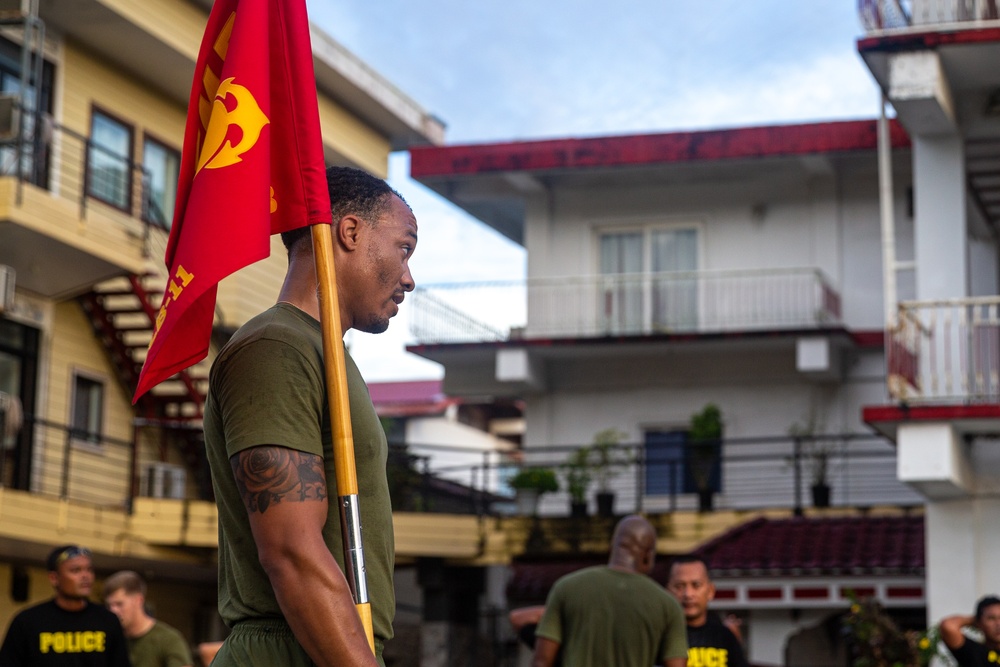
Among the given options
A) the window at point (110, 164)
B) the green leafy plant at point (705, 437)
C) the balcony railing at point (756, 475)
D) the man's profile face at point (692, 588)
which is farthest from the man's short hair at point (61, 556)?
the green leafy plant at point (705, 437)

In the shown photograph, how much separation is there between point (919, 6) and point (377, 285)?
56.4 ft

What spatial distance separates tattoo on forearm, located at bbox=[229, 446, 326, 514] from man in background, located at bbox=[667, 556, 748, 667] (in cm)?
649

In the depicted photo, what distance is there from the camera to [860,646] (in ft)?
66.0

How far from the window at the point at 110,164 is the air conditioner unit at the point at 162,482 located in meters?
3.94

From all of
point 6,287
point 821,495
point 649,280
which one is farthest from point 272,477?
point 649,280

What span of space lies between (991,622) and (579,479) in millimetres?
16550

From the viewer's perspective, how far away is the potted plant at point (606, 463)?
89.3 feet

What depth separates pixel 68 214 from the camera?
→ 21578 mm

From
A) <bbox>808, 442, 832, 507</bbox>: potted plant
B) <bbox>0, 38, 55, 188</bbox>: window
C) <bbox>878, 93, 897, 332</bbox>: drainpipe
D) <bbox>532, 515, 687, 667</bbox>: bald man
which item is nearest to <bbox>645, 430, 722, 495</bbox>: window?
<bbox>808, 442, 832, 507</bbox>: potted plant

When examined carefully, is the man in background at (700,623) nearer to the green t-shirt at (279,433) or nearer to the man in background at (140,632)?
the man in background at (140,632)

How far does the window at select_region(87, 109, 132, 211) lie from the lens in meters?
24.1

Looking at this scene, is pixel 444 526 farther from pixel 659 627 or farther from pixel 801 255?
pixel 659 627

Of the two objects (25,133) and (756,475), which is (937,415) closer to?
(756,475)

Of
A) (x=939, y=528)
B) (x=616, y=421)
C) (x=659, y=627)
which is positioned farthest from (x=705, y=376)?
(x=659, y=627)
